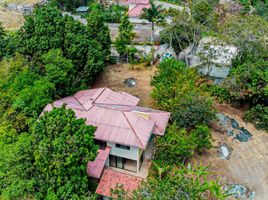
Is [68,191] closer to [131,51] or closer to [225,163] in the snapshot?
[225,163]

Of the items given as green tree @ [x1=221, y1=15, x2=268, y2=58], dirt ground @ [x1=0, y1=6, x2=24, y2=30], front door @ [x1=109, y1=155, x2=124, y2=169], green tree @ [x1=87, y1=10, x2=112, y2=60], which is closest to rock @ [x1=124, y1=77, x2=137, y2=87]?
green tree @ [x1=87, y1=10, x2=112, y2=60]

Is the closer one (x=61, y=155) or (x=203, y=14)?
(x=61, y=155)

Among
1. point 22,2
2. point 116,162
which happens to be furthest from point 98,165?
point 22,2

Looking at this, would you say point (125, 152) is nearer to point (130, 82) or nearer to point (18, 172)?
point (18, 172)

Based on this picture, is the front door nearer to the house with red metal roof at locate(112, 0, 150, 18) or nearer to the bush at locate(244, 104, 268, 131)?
the bush at locate(244, 104, 268, 131)

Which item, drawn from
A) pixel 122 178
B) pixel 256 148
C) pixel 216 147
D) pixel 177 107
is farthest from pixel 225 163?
pixel 122 178

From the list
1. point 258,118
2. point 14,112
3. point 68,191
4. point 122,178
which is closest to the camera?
point 68,191
